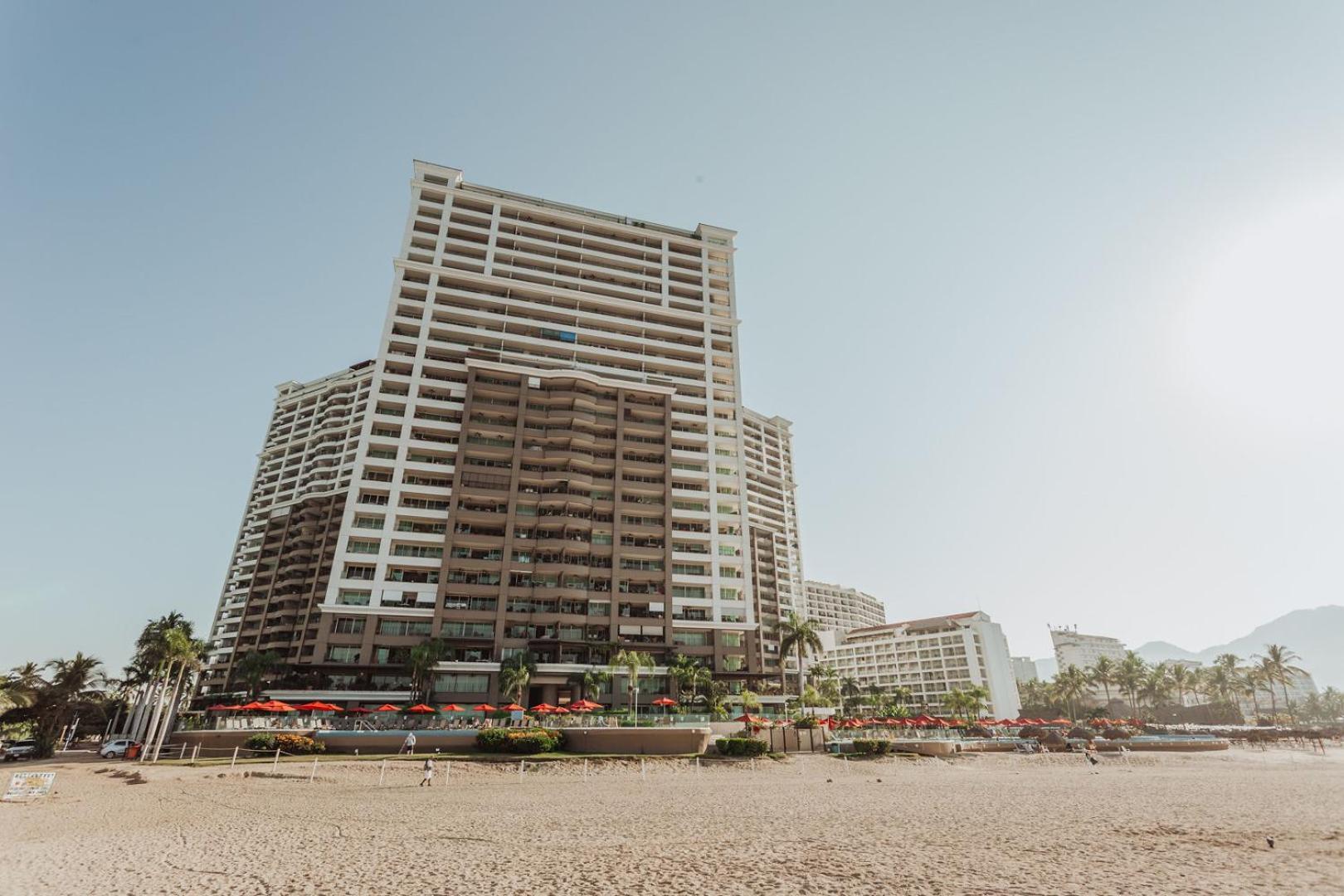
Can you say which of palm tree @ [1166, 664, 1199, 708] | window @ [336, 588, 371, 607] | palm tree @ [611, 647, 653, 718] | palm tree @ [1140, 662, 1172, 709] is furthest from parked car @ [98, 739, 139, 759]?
palm tree @ [1166, 664, 1199, 708]

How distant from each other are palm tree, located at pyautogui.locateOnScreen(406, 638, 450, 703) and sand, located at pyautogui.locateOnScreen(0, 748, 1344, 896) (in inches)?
938

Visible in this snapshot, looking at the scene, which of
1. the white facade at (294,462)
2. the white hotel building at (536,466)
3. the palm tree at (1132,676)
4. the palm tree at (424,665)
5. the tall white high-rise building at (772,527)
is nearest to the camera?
the palm tree at (424,665)

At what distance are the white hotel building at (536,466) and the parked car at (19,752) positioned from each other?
16717mm

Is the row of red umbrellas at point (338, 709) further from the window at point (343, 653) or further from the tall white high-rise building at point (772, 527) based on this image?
the tall white high-rise building at point (772, 527)

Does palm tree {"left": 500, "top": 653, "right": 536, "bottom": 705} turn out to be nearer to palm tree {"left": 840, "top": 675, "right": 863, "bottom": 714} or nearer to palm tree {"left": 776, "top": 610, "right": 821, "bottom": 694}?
palm tree {"left": 776, "top": 610, "right": 821, "bottom": 694}

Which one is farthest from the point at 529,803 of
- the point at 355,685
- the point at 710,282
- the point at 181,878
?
the point at 710,282

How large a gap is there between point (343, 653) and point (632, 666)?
29.2 meters

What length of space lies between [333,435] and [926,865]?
11514 centimetres

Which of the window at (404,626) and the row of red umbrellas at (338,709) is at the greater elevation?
the window at (404,626)

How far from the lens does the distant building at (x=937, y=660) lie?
441 feet

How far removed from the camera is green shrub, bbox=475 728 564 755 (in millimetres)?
42969

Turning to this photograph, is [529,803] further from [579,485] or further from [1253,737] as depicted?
[1253,737]

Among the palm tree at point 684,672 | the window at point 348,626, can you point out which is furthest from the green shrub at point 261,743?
the palm tree at point 684,672

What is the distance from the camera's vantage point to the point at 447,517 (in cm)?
7144
